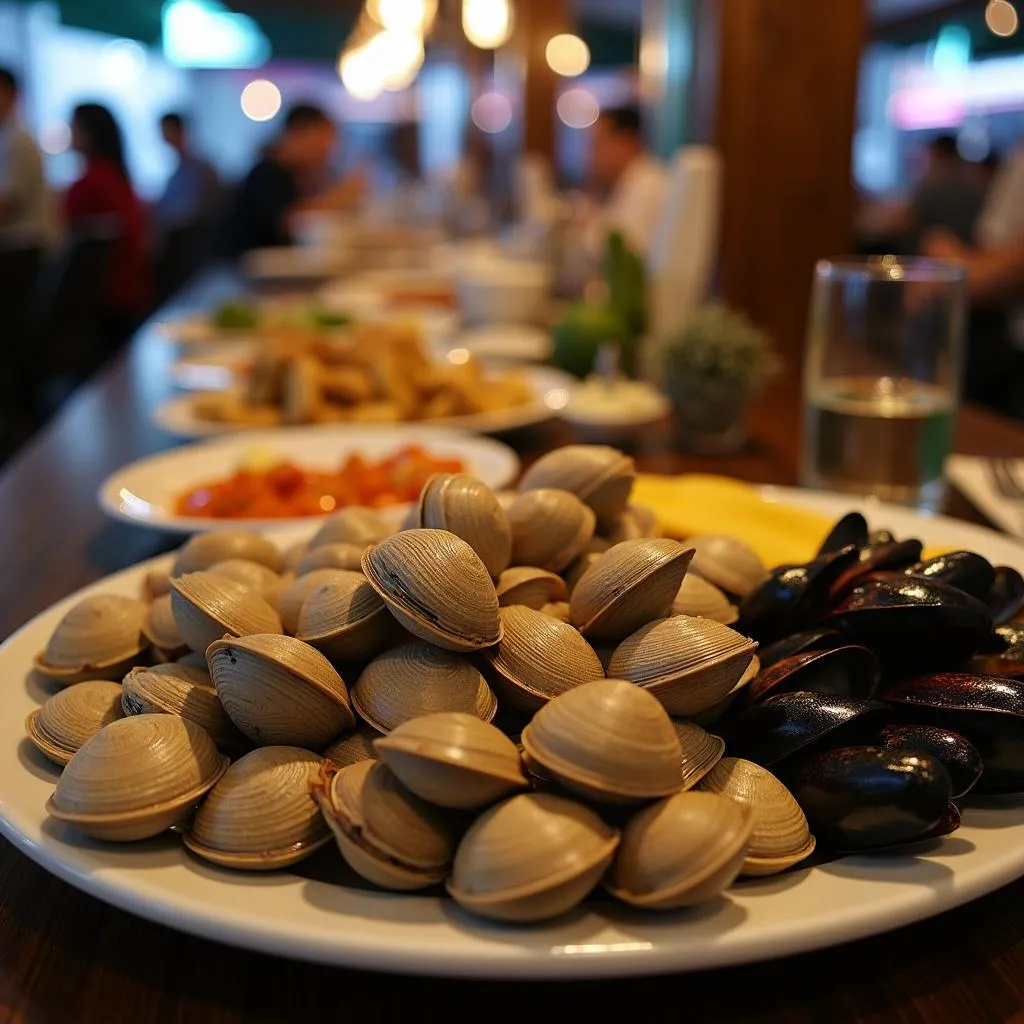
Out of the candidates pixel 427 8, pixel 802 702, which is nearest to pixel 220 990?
pixel 802 702

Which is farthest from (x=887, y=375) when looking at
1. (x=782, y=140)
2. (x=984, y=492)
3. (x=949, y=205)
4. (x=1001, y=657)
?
(x=949, y=205)

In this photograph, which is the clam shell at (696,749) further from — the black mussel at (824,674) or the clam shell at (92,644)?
the clam shell at (92,644)

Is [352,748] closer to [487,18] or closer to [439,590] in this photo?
[439,590]

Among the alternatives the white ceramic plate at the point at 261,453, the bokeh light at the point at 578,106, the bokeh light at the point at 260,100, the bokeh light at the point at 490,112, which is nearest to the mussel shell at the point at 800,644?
the white ceramic plate at the point at 261,453

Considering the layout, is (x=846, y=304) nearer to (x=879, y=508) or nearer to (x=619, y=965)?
(x=879, y=508)

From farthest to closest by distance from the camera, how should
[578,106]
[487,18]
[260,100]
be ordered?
[578,106]
[260,100]
[487,18]

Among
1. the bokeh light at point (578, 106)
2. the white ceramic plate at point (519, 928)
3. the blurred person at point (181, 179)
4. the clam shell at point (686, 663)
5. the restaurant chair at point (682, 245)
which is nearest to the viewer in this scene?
the white ceramic plate at point (519, 928)

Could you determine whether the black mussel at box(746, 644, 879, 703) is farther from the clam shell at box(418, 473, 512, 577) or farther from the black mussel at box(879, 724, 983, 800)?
the clam shell at box(418, 473, 512, 577)
